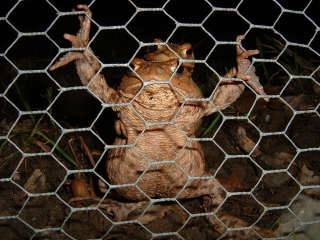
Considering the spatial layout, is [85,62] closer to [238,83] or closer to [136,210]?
[238,83]

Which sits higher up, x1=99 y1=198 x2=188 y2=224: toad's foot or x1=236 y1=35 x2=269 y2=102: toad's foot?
x1=236 y1=35 x2=269 y2=102: toad's foot

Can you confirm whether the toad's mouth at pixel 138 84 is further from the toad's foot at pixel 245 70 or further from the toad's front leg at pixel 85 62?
the toad's foot at pixel 245 70

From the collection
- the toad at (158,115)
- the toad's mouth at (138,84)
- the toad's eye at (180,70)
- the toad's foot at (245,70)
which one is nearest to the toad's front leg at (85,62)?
the toad at (158,115)

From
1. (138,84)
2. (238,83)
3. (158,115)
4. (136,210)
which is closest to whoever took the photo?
(138,84)

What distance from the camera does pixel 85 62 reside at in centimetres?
150

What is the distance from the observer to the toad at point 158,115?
1.32 meters

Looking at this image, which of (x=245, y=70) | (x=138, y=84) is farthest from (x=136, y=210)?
(x=245, y=70)

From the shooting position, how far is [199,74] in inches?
108

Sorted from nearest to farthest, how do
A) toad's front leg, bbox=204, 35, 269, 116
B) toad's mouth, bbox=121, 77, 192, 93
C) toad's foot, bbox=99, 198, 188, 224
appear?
toad's mouth, bbox=121, 77, 192, 93, toad's front leg, bbox=204, 35, 269, 116, toad's foot, bbox=99, 198, 188, 224

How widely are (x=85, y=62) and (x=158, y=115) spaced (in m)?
0.52

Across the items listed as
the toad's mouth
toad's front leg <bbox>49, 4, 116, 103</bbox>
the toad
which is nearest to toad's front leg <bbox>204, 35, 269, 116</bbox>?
the toad

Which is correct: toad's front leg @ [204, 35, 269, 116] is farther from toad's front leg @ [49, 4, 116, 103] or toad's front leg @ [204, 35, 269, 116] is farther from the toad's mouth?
toad's front leg @ [49, 4, 116, 103]

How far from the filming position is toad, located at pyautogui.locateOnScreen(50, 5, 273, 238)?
4.33 feet

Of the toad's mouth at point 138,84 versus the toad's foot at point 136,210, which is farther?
the toad's foot at point 136,210
